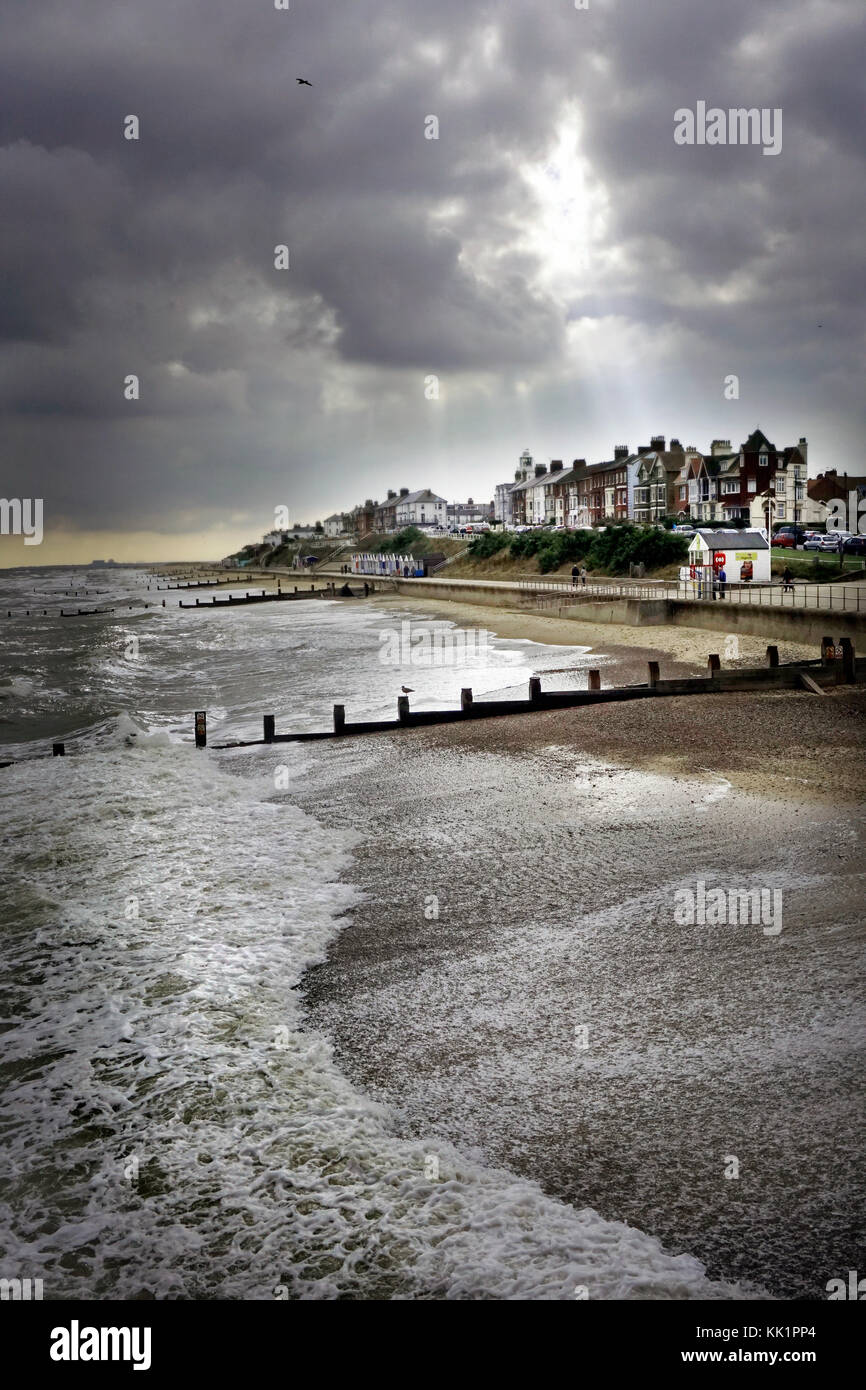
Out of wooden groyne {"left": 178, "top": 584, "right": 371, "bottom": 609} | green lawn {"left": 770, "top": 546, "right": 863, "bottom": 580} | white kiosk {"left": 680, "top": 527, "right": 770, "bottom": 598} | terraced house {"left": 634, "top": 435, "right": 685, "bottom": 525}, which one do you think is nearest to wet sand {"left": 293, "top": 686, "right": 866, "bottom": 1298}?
white kiosk {"left": 680, "top": 527, "right": 770, "bottom": 598}

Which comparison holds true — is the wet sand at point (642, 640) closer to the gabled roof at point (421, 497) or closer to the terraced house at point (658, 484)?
the terraced house at point (658, 484)

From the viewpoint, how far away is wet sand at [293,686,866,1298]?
5719mm

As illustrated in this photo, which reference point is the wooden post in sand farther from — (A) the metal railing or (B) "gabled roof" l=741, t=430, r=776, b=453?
(B) "gabled roof" l=741, t=430, r=776, b=453

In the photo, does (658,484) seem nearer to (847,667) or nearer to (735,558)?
(735,558)

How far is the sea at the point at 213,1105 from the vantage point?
5293 millimetres

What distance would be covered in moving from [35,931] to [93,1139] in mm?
4386

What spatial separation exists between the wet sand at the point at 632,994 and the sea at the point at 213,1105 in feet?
1.00

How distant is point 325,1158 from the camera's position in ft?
20.3

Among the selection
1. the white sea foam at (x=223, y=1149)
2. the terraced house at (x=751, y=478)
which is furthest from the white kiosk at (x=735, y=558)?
the terraced house at (x=751, y=478)

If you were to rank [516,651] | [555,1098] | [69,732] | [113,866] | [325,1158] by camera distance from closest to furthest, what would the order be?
1. [325,1158]
2. [555,1098]
3. [113,866]
4. [69,732]
5. [516,651]

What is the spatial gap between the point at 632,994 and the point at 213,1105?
3585 millimetres

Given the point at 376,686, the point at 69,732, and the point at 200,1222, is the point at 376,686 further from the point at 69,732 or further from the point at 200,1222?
the point at 200,1222
